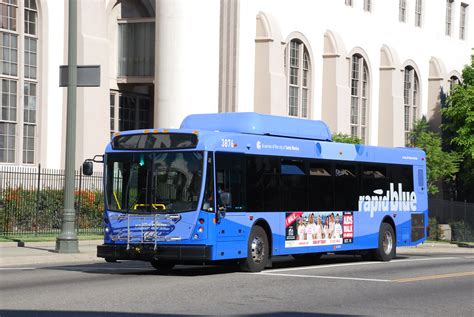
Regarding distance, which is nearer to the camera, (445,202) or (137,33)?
(137,33)

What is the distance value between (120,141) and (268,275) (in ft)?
13.1

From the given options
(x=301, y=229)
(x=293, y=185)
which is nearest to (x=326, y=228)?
(x=301, y=229)

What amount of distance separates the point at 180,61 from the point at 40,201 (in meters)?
10.4

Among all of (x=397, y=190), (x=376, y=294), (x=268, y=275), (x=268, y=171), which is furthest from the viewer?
(x=397, y=190)

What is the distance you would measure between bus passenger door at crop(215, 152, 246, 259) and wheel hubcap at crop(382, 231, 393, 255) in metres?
6.62

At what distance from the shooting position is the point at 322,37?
51.9 metres

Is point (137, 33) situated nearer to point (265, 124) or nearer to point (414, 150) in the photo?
point (414, 150)

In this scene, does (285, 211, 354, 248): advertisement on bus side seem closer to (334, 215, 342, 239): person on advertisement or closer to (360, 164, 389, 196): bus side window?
(334, 215, 342, 239): person on advertisement

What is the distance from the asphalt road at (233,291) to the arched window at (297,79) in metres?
26.8

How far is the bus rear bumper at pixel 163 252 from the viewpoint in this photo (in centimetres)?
1930

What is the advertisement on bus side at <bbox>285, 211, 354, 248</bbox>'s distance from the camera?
22.3 meters

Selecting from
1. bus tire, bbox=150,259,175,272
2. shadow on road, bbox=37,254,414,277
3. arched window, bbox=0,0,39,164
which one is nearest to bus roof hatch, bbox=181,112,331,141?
shadow on road, bbox=37,254,414,277

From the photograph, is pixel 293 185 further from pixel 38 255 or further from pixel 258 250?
pixel 38 255

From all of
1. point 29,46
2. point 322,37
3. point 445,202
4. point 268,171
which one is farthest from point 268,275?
point 445,202
